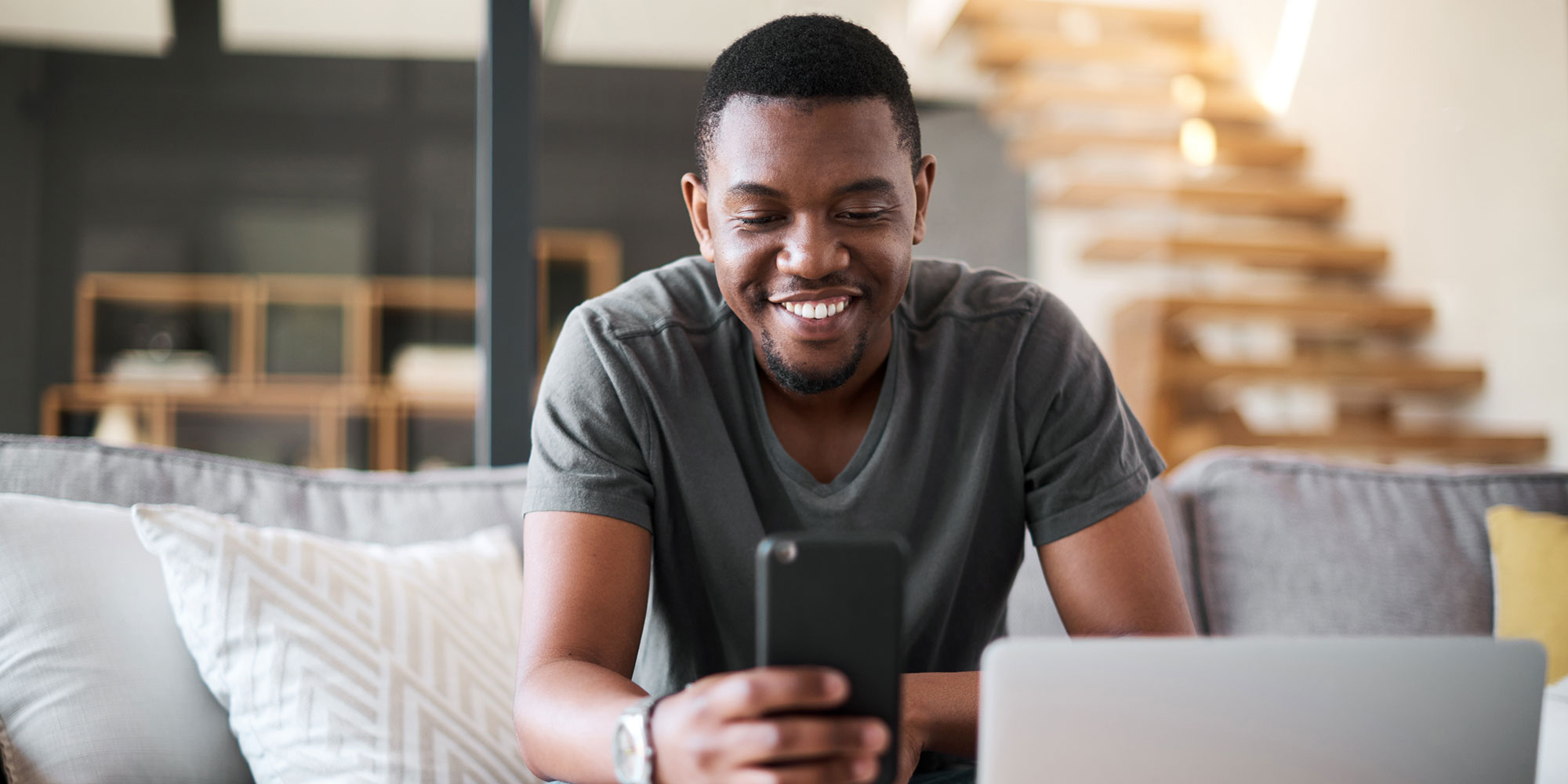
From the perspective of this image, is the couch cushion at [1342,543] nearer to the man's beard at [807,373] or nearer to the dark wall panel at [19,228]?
the man's beard at [807,373]

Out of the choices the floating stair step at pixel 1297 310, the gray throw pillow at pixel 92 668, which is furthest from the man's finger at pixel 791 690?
the floating stair step at pixel 1297 310

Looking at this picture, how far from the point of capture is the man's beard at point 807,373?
101 cm

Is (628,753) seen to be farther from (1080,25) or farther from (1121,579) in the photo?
(1080,25)

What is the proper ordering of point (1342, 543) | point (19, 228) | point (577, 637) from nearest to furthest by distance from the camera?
1. point (577, 637)
2. point (1342, 543)
3. point (19, 228)

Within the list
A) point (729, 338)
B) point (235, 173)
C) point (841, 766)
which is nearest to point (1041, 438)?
point (729, 338)

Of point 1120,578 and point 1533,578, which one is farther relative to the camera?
point 1533,578

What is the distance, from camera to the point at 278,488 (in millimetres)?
1393

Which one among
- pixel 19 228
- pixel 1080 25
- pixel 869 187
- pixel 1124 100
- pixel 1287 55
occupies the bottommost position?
pixel 869 187

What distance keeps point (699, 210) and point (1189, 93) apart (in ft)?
9.64

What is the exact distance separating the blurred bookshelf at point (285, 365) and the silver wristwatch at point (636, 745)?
3.61 meters

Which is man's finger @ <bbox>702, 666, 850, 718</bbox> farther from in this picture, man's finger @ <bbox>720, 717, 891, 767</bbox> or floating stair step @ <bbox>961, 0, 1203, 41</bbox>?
floating stair step @ <bbox>961, 0, 1203, 41</bbox>

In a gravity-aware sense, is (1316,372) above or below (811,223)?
below

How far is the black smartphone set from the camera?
55 cm

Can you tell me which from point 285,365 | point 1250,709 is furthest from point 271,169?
point 1250,709
